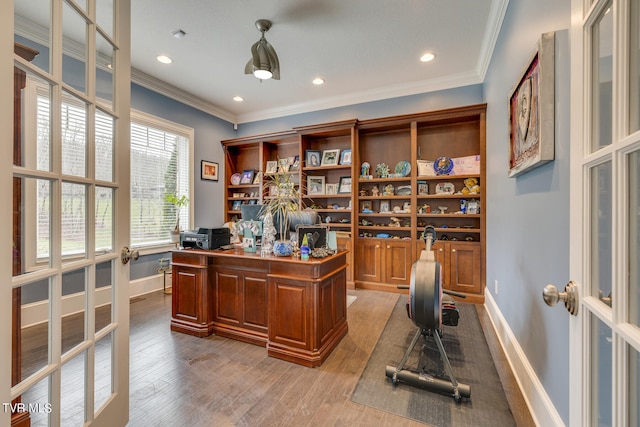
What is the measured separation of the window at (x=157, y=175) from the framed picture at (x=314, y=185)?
1.97 metres

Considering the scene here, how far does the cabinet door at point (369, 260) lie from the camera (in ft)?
13.4

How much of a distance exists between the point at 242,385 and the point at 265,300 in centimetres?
68

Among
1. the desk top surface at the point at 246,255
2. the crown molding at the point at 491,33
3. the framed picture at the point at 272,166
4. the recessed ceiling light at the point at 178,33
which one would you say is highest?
the recessed ceiling light at the point at 178,33

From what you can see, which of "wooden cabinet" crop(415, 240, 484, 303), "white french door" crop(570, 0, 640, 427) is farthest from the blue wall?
"wooden cabinet" crop(415, 240, 484, 303)

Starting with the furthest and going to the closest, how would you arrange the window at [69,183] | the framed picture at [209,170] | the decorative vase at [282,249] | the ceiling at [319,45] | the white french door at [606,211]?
the framed picture at [209,170] < the ceiling at [319,45] < the decorative vase at [282,249] < the window at [69,183] < the white french door at [606,211]

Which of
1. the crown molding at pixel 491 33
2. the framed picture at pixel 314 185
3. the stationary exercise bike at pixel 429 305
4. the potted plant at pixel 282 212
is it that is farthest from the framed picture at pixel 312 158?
the stationary exercise bike at pixel 429 305

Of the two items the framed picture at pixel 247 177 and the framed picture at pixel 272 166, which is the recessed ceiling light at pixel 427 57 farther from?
the framed picture at pixel 247 177

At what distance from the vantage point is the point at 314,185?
15.2ft

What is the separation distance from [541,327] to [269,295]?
182cm

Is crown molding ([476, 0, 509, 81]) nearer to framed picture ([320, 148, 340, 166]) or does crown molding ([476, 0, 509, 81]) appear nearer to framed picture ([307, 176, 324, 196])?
framed picture ([320, 148, 340, 166])

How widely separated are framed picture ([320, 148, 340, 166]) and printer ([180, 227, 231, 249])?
2.26 m

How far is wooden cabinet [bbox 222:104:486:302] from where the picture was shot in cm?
364

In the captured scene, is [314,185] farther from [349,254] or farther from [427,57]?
[427,57]

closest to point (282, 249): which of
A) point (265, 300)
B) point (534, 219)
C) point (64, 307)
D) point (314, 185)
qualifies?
point (265, 300)
